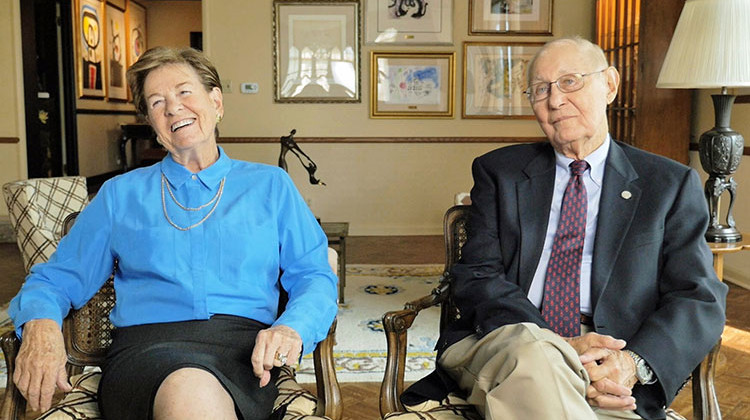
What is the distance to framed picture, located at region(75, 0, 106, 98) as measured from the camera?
412 inches

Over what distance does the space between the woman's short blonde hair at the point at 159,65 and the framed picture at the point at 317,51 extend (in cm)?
563

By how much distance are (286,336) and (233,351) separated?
190 mm

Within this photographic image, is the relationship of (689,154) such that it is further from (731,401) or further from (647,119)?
(731,401)

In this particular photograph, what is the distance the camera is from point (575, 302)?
82.3 inches

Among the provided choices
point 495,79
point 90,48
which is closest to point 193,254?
point 495,79

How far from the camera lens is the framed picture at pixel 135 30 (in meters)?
13.0

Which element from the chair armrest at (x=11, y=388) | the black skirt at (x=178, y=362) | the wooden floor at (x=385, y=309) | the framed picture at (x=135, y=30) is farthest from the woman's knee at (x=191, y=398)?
the framed picture at (x=135, y=30)

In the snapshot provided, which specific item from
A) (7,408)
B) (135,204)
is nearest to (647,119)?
(135,204)

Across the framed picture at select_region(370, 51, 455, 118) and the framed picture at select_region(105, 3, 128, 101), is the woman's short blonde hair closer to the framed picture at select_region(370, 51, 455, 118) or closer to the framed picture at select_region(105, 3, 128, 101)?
the framed picture at select_region(370, 51, 455, 118)

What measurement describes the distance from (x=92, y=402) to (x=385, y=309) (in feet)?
9.81

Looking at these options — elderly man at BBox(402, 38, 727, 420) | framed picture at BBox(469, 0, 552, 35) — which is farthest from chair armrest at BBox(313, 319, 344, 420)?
framed picture at BBox(469, 0, 552, 35)

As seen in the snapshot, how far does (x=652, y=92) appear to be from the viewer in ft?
19.6

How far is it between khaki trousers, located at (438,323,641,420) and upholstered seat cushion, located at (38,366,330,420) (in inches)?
16.9

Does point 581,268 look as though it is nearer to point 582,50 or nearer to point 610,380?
point 610,380
